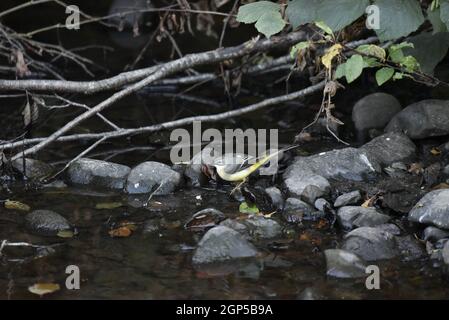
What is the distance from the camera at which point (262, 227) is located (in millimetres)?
4492

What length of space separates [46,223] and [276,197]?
58.1 inches

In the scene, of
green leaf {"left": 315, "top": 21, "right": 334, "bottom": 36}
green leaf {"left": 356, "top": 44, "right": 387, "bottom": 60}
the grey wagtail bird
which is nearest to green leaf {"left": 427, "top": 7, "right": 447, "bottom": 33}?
green leaf {"left": 356, "top": 44, "right": 387, "bottom": 60}

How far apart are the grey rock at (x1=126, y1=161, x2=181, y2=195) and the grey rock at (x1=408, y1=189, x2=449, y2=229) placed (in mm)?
1643

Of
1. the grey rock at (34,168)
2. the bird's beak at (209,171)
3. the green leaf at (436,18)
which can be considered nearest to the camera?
the green leaf at (436,18)

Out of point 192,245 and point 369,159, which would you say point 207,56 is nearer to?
point 369,159

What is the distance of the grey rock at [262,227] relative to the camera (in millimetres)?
4444

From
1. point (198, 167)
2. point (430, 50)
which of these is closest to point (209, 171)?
point (198, 167)

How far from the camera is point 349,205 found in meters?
4.73

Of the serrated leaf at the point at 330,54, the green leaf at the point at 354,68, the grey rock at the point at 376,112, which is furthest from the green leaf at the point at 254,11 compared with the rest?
the grey rock at the point at 376,112

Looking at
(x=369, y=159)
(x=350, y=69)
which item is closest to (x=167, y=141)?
(x=369, y=159)

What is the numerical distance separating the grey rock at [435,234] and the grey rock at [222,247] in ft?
3.26

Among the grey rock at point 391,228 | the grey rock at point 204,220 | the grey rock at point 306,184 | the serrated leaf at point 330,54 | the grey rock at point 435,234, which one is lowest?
the grey rock at point 435,234

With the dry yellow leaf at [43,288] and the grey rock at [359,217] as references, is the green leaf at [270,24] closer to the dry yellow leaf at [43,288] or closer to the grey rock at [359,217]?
the grey rock at [359,217]

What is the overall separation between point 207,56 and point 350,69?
1837mm
